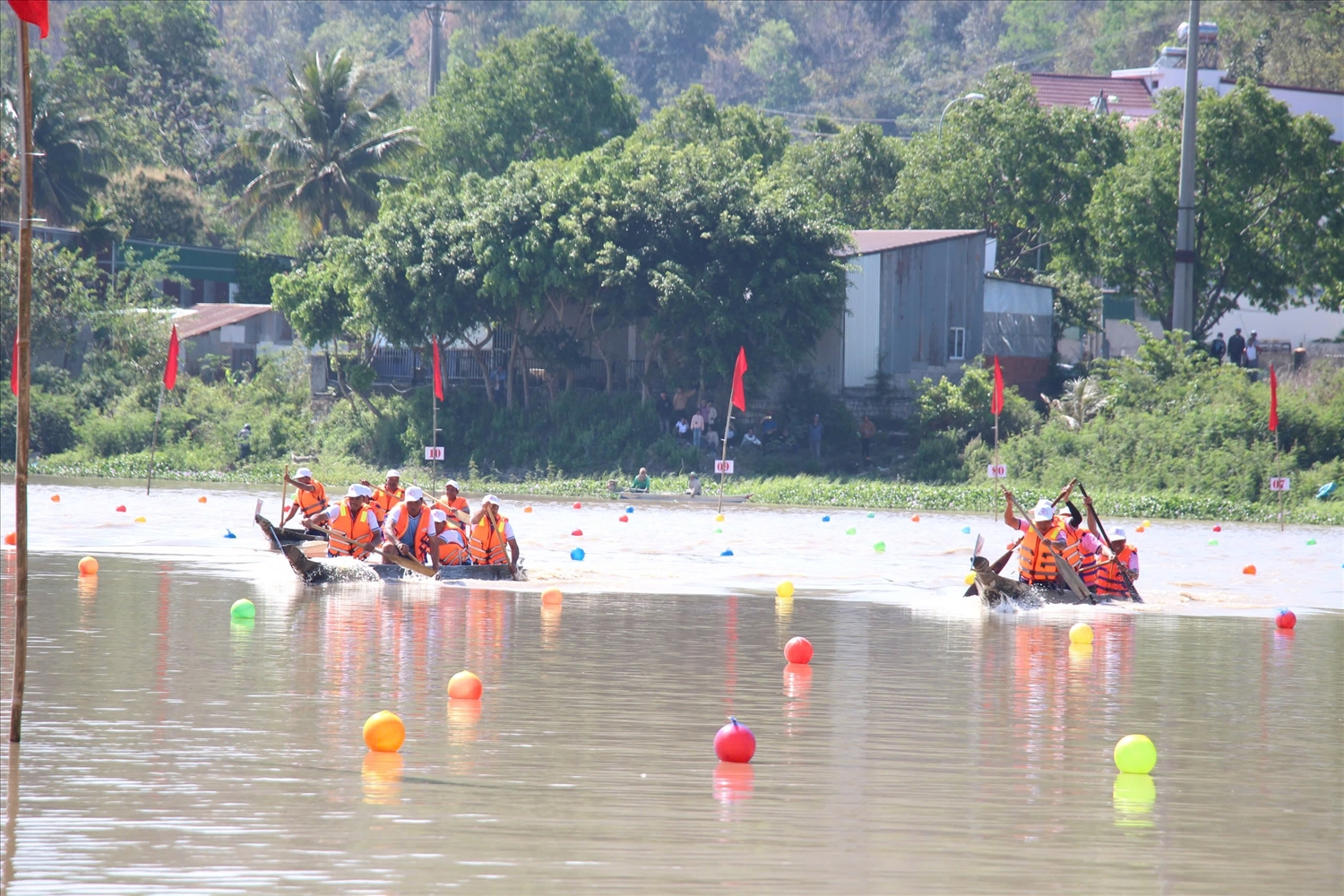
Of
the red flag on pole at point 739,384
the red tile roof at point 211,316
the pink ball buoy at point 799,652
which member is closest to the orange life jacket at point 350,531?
the pink ball buoy at point 799,652

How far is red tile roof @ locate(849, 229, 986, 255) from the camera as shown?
4481cm

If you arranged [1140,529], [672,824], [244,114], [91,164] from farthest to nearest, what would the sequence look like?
[244,114], [91,164], [1140,529], [672,824]

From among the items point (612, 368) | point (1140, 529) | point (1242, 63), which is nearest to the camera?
point (1140, 529)

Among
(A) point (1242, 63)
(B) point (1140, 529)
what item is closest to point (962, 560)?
(B) point (1140, 529)

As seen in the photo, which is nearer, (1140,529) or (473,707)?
(473,707)

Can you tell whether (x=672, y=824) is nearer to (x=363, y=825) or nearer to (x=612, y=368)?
(x=363, y=825)

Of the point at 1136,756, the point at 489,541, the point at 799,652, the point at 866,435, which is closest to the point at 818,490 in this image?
the point at 866,435

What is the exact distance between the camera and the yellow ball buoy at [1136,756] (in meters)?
10.9

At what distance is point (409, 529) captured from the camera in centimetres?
2219

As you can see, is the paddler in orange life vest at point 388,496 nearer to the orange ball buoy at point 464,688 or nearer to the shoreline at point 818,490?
the orange ball buoy at point 464,688

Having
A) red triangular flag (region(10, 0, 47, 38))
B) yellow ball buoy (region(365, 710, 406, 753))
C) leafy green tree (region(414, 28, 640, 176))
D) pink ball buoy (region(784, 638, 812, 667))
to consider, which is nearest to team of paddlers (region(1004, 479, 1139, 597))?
pink ball buoy (region(784, 638, 812, 667))

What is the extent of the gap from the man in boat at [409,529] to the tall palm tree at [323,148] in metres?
34.7

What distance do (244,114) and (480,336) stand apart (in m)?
41.4

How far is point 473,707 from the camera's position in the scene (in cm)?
1268
